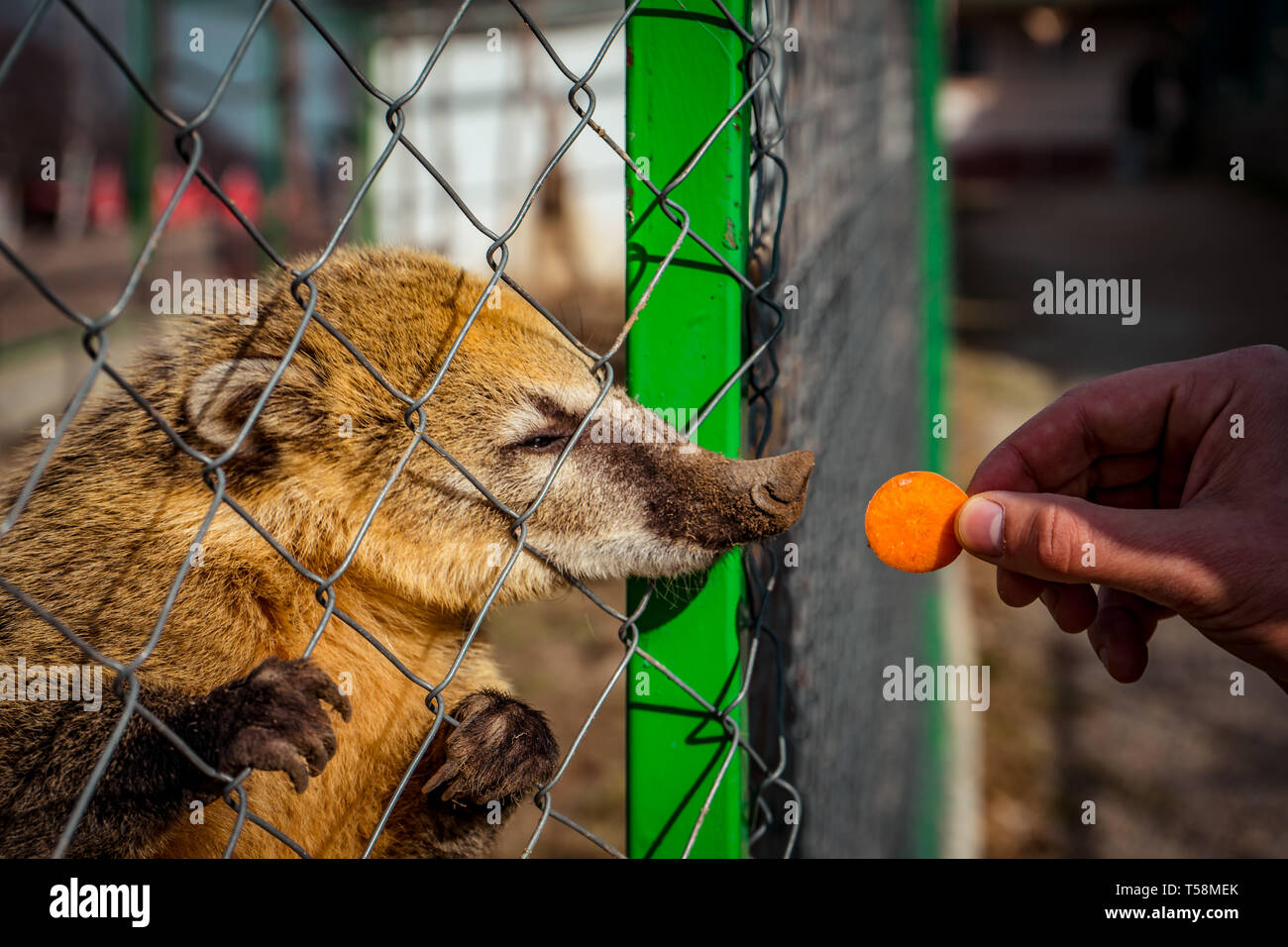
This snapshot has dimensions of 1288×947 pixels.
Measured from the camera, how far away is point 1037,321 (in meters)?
13.9

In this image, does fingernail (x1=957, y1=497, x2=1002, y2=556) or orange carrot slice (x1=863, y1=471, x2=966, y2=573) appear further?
orange carrot slice (x1=863, y1=471, x2=966, y2=573)

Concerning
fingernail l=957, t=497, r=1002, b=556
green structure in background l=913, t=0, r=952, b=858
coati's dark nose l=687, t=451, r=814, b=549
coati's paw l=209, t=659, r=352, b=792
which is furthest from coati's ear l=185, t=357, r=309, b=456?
green structure in background l=913, t=0, r=952, b=858

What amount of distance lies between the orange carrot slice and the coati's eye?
747 millimetres

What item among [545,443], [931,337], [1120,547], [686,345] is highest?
[931,337]

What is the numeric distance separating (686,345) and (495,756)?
0.81m

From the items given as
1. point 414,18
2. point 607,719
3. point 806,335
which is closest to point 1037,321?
point 414,18

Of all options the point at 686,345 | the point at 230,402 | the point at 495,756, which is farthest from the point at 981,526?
the point at 230,402

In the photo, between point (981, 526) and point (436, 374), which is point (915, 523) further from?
point (436, 374)

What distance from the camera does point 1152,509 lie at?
180 cm

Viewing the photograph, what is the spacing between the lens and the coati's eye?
2.16 metres

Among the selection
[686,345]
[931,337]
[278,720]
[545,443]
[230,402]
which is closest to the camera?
[278,720]

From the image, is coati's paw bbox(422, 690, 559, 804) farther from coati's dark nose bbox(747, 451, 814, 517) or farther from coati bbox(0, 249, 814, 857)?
coati's dark nose bbox(747, 451, 814, 517)

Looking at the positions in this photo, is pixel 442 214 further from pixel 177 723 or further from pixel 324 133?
pixel 177 723

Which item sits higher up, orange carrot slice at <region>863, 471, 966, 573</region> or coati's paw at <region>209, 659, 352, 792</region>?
orange carrot slice at <region>863, 471, 966, 573</region>
